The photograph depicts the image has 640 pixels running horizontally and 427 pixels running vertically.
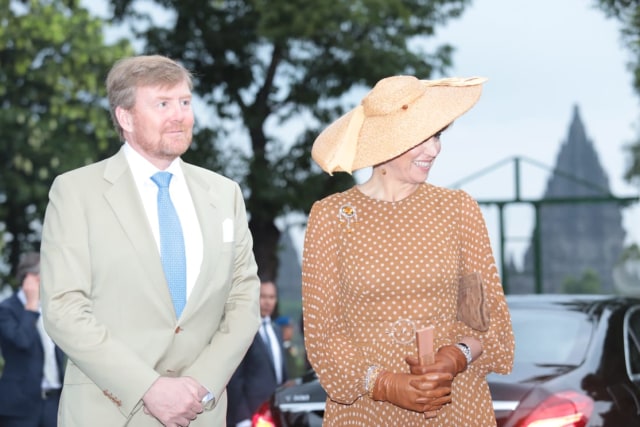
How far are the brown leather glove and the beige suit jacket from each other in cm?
59

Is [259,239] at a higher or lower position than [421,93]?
lower

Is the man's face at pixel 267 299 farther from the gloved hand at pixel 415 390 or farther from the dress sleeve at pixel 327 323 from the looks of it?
the gloved hand at pixel 415 390

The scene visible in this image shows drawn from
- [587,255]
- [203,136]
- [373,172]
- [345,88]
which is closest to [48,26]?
[203,136]

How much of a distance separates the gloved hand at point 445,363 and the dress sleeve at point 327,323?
0.57ft

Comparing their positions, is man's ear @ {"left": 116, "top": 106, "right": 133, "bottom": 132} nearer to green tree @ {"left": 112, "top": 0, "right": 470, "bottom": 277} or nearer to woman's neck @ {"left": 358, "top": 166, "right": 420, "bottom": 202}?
woman's neck @ {"left": 358, "top": 166, "right": 420, "bottom": 202}

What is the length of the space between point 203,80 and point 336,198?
24.7m

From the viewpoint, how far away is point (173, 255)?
3.90 metres

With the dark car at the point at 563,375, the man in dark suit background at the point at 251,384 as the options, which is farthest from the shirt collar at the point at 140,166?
the man in dark suit background at the point at 251,384

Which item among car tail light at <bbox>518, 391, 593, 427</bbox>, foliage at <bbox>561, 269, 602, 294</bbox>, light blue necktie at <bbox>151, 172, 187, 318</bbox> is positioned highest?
light blue necktie at <bbox>151, 172, 187, 318</bbox>

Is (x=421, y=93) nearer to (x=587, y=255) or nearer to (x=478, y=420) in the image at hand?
(x=478, y=420)

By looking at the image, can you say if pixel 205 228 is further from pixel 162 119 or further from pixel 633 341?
pixel 633 341

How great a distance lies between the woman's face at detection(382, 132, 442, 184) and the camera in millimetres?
4039

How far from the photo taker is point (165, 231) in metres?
3.93

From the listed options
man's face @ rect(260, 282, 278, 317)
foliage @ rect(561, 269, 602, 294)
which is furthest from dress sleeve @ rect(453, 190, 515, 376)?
foliage @ rect(561, 269, 602, 294)
